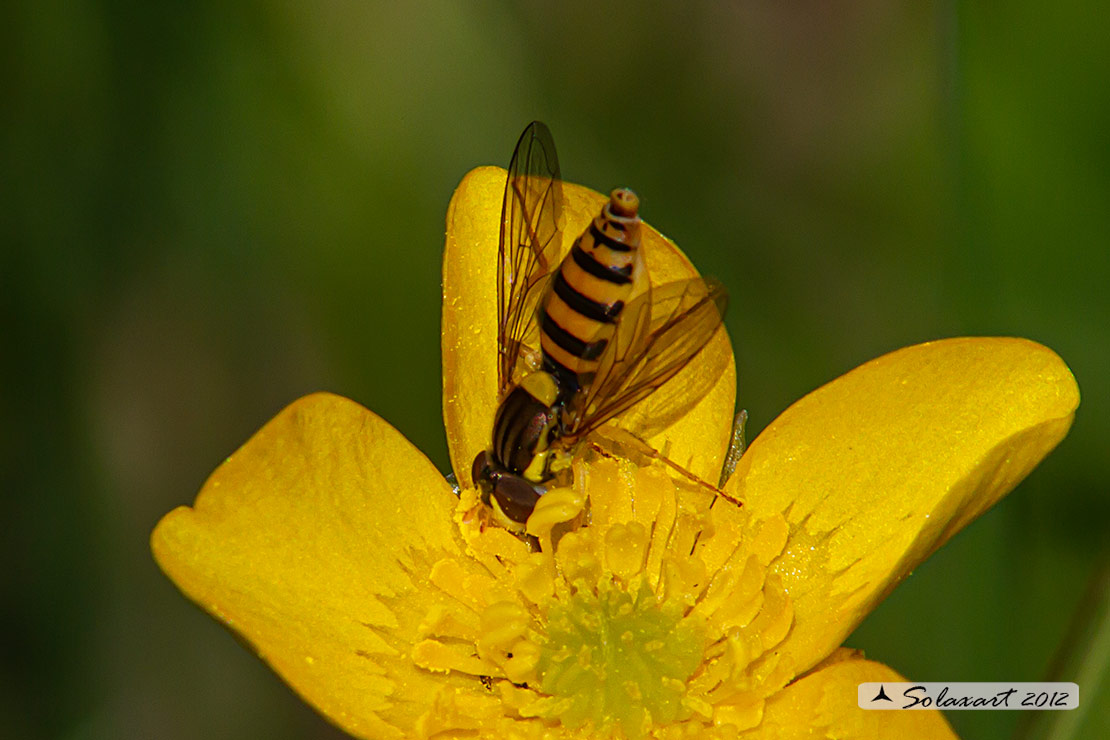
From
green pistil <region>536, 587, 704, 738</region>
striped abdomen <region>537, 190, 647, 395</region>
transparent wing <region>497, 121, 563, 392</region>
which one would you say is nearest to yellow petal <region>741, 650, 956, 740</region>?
green pistil <region>536, 587, 704, 738</region>

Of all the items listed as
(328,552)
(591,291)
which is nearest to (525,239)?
(591,291)

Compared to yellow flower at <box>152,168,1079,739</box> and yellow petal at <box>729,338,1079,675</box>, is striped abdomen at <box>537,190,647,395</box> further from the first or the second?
yellow petal at <box>729,338,1079,675</box>

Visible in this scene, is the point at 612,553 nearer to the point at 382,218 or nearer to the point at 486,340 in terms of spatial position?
the point at 486,340

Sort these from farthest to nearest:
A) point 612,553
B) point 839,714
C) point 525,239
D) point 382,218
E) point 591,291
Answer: point 382,218
point 525,239
point 612,553
point 591,291
point 839,714

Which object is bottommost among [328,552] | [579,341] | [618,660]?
[618,660]

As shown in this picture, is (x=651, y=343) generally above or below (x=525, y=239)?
below

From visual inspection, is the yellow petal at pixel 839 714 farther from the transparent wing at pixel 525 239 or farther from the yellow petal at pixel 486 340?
the transparent wing at pixel 525 239

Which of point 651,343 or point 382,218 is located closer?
point 651,343
